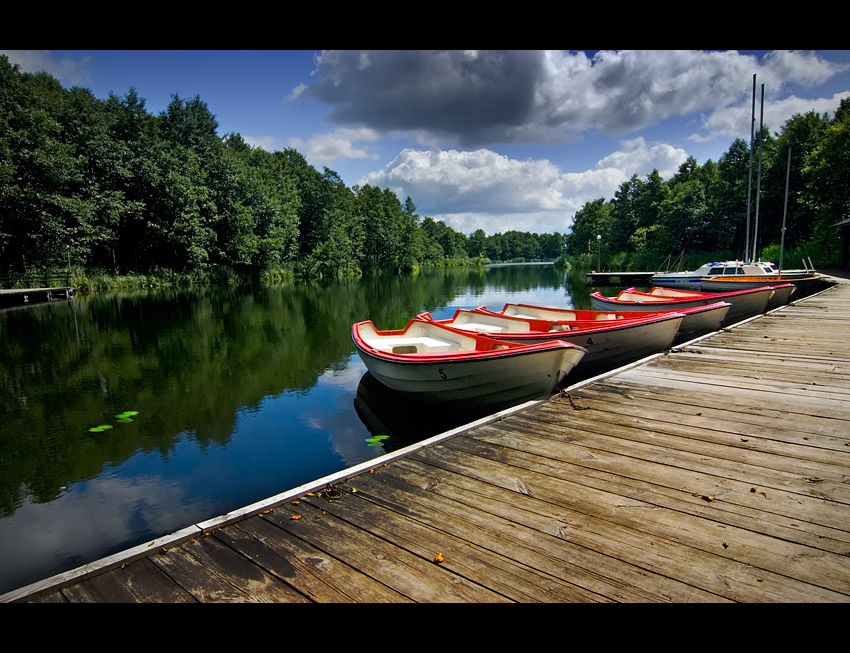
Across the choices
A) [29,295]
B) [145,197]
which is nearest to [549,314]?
[29,295]

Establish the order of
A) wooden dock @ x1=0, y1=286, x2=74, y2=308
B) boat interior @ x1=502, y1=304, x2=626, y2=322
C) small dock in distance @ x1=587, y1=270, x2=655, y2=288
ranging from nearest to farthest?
boat interior @ x1=502, y1=304, x2=626, y2=322, wooden dock @ x1=0, y1=286, x2=74, y2=308, small dock in distance @ x1=587, y1=270, x2=655, y2=288

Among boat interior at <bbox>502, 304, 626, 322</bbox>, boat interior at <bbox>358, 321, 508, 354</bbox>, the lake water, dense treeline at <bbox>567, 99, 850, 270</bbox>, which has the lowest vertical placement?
the lake water

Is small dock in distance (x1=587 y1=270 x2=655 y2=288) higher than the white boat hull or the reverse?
higher

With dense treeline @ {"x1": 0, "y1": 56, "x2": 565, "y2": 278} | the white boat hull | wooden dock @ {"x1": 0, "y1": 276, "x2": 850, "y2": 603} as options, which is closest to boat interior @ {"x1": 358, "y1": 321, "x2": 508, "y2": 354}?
the white boat hull

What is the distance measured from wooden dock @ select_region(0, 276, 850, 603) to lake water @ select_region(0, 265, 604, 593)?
2.45 metres

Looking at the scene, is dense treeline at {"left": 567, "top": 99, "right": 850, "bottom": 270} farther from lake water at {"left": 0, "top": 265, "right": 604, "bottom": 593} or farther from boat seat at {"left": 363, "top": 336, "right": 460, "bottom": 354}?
lake water at {"left": 0, "top": 265, "right": 604, "bottom": 593}

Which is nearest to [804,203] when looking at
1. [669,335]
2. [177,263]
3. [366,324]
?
[669,335]

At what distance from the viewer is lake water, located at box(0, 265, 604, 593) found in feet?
14.8

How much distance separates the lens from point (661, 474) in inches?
120

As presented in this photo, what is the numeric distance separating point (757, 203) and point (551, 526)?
102 feet

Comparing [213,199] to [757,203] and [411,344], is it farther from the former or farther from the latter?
→ [757,203]

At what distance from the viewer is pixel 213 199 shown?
39281 mm
